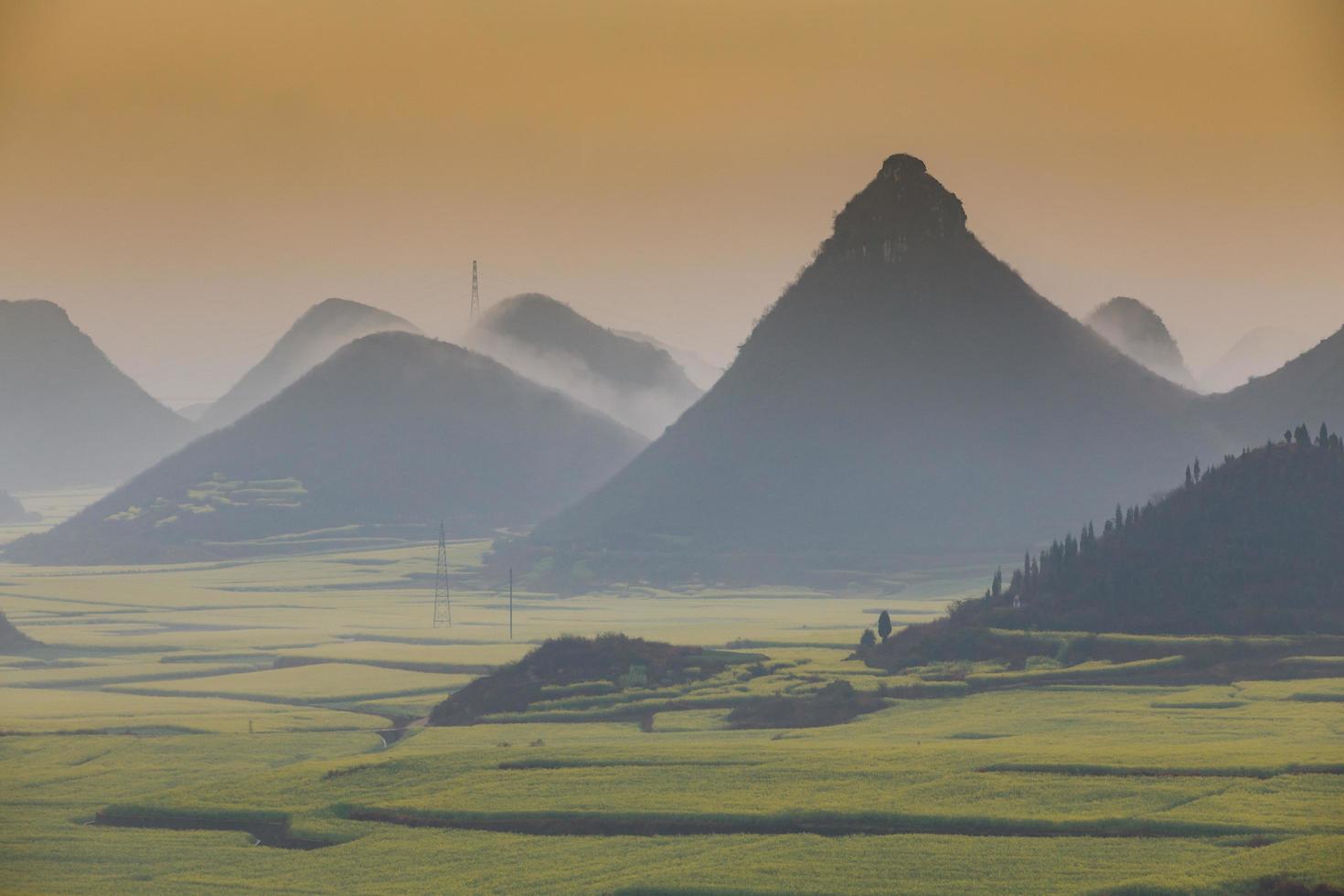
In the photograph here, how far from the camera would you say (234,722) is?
104 meters

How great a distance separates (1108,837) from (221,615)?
124m

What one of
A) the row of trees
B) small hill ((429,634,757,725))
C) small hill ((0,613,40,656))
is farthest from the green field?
small hill ((0,613,40,656))

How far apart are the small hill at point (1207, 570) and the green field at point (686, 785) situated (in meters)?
8.10

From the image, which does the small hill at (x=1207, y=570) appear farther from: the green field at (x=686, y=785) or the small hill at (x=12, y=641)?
the small hill at (x=12, y=641)

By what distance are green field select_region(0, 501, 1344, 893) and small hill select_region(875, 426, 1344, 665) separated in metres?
8.10

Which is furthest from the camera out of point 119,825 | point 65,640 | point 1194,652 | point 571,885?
point 65,640

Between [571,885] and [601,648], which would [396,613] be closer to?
[601,648]

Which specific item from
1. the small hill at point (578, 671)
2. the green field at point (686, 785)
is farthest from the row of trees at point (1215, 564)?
the small hill at point (578, 671)

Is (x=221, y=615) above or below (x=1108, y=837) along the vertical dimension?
above

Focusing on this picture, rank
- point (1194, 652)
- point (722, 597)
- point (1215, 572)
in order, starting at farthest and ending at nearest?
1. point (722, 597)
2. point (1215, 572)
3. point (1194, 652)

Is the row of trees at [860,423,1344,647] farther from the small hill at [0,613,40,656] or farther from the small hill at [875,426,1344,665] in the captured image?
the small hill at [0,613,40,656]

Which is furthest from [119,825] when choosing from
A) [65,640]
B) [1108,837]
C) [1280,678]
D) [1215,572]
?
[65,640]

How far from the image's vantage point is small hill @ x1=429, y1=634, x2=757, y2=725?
10800 cm

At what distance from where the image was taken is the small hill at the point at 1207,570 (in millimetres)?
116500
